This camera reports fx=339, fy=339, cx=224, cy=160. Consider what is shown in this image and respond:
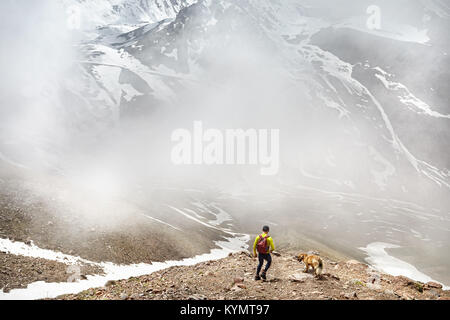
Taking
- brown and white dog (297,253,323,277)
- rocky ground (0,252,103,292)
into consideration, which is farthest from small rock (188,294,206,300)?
rocky ground (0,252,103,292)

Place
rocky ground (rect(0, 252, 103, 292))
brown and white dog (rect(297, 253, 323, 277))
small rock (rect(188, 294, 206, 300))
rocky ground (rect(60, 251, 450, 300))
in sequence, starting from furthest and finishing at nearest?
rocky ground (rect(0, 252, 103, 292)) → brown and white dog (rect(297, 253, 323, 277)) → rocky ground (rect(60, 251, 450, 300)) → small rock (rect(188, 294, 206, 300))

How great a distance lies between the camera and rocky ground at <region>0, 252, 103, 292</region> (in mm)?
28828

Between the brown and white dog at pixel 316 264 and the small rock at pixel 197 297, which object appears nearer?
the small rock at pixel 197 297

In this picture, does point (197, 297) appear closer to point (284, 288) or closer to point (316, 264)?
point (284, 288)

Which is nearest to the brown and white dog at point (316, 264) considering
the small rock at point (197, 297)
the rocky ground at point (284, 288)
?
the rocky ground at point (284, 288)

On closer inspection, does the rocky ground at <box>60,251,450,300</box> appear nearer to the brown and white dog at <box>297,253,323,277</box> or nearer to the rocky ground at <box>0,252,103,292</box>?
the brown and white dog at <box>297,253,323,277</box>

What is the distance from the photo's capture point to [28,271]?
31547 mm

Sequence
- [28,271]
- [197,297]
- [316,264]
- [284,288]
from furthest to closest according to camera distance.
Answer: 1. [28,271]
2. [316,264]
3. [284,288]
4. [197,297]

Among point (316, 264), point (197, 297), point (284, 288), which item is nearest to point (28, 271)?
point (197, 297)

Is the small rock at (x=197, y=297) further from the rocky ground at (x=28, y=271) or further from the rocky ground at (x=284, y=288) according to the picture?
the rocky ground at (x=28, y=271)

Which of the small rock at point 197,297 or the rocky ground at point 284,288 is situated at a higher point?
the small rock at point 197,297

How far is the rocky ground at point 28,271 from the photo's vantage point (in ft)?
94.6
